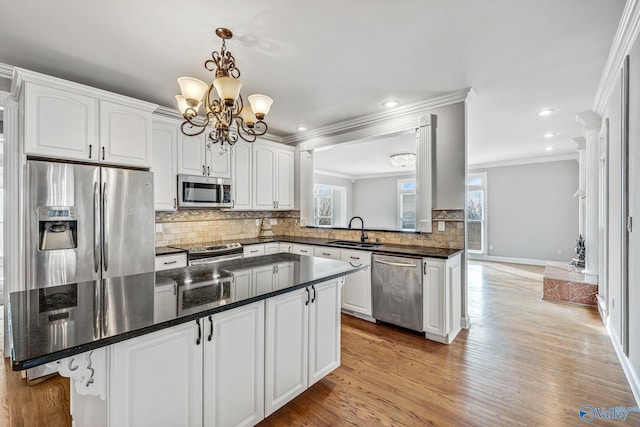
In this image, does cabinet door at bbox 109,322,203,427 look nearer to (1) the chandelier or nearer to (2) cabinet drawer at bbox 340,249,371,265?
(1) the chandelier

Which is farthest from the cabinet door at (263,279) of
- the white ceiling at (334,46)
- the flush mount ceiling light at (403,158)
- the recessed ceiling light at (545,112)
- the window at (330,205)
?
the window at (330,205)

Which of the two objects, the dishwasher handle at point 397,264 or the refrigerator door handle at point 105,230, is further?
the dishwasher handle at point 397,264

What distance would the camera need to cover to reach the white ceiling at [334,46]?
189 centimetres

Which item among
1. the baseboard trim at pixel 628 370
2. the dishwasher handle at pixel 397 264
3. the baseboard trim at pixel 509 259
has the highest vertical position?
the dishwasher handle at pixel 397 264

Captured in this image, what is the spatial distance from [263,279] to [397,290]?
1861 millimetres

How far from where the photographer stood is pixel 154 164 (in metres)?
3.30

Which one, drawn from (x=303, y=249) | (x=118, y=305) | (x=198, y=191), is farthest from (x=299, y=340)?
(x=198, y=191)

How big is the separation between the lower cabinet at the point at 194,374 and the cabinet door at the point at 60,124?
2136 millimetres

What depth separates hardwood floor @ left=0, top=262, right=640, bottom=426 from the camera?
6.20 feet

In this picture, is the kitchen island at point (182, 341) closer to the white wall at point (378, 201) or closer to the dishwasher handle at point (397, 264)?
the dishwasher handle at point (397, 264)

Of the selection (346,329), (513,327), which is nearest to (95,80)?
(346,329)

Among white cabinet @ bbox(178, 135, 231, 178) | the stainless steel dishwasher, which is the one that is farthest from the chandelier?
the stainless steel dishwasher

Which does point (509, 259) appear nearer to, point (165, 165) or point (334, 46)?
point (334, 46)

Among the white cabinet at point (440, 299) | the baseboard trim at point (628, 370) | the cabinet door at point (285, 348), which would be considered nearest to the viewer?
the cabinet door at point (285, 348)
